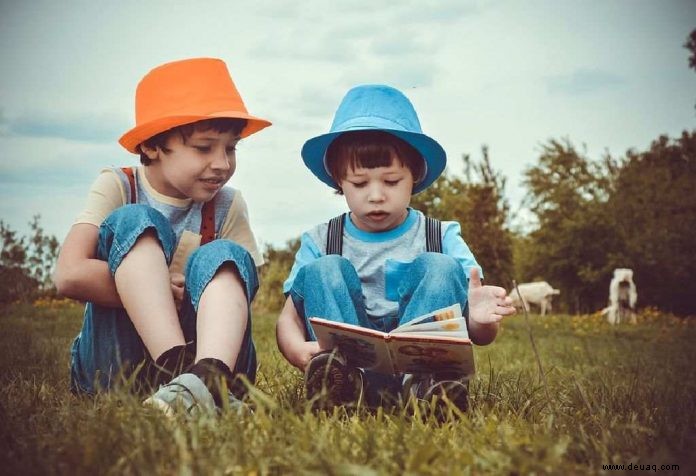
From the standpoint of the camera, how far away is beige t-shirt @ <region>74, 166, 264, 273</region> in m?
2.51

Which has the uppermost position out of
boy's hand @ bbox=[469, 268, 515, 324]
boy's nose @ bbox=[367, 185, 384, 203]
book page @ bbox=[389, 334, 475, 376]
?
boy's nose @ bbox=[367, 185, 384, 203]

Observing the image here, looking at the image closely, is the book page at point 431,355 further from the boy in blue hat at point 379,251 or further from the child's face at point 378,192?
the child's face at point 378,192

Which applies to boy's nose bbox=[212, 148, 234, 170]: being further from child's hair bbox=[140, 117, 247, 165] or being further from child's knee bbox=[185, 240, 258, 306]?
child's knee bbox=[185, 240, 258, 306]

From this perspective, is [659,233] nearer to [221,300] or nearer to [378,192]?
[378,192]

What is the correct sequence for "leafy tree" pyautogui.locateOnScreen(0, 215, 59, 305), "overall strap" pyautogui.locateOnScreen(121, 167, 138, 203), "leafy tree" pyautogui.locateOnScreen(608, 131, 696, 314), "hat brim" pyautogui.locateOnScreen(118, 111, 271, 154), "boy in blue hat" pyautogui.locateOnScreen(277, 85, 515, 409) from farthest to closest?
"leafy tree" pyautogui.locateOnScreen(608, 131, 696, 314) → "leafy tree" pyautogui.locateOnScreen(0, 215, 59, 305) → "overall strap" pyautogui.locateOnScreen(121, 167, 138, 203) → "hat brim" pyautogui.locateOnScreen(118, 111, 271, 154) → "boy in blue hat" pyautogui.locateOnScreen(277, 85, 515, 409)

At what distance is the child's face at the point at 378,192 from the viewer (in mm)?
2693

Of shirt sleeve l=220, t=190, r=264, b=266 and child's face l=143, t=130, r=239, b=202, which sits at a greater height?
child's face l=143, t=130, r=239, b=202

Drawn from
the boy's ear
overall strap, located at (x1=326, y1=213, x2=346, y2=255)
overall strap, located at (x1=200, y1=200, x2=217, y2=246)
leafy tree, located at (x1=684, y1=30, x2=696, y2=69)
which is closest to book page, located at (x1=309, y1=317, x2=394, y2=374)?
overall strap, located at (x1=326, y1=213, x2=346, y2=255)

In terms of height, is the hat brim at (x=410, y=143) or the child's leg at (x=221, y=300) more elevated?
the hat brim at (x=410, y=143)

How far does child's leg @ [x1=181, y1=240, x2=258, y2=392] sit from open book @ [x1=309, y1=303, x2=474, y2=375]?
10.9 inches

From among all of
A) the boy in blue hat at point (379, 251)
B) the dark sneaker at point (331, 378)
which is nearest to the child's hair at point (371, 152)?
the boy in blue hat at point (379, 251)

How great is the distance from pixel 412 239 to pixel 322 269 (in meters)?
0.49

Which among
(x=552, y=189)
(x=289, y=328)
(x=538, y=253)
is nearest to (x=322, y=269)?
(x=289, y=328)

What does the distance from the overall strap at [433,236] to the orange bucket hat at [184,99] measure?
2.55 ft
